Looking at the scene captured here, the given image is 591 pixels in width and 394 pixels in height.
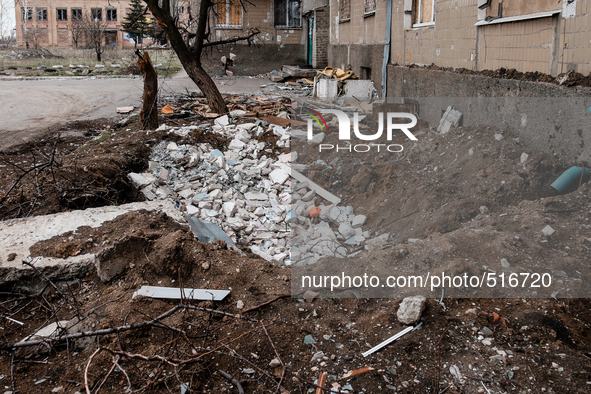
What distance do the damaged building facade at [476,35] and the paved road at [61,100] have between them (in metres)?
5.04

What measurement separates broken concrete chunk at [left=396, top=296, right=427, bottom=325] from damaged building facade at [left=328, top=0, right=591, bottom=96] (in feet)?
10.3

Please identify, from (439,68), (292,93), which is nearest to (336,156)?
(439,68)

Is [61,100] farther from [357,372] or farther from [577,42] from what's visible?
[357,372]

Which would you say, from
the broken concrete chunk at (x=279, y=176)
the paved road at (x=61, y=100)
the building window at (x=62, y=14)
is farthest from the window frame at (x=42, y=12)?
the broken concrete chunk at (x=279, y=176)

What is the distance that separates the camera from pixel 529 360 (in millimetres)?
2742

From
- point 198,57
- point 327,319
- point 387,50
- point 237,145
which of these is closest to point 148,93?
point 198,57

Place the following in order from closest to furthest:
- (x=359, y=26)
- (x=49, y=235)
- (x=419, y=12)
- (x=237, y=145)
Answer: (x=49, y=235), (x=237, y=145), (x=419, y=12), (x=359, y=26)

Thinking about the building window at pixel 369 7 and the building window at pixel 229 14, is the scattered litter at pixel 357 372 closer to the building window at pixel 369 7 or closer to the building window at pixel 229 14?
the building window at pixel 369 7

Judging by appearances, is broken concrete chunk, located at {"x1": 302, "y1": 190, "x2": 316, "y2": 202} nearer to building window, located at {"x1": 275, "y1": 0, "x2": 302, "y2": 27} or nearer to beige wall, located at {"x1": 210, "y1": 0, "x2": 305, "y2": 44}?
beige wall, located at {"x1": 210, "y1": 0, "x2": 305, "y2": 44}

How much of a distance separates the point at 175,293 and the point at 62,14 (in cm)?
5419

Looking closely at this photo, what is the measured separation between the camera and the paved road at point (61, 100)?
10.1m

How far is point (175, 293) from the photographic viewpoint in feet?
11.6

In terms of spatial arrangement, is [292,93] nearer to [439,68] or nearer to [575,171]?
[439,68]

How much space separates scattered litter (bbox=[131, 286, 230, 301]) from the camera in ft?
11.4
